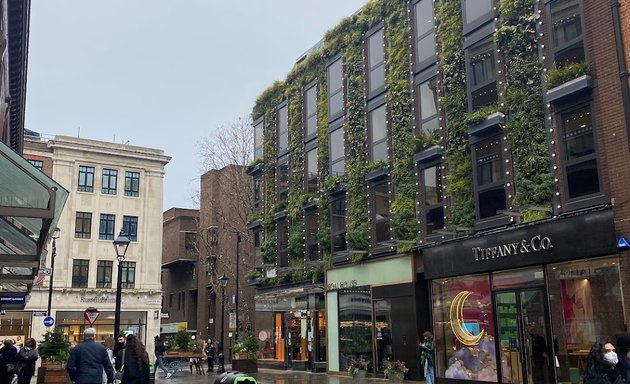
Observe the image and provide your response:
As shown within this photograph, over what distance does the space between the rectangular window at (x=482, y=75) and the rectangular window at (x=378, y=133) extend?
522 centimetres

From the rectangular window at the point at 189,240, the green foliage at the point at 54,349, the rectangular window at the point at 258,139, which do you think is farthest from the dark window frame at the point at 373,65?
the rectangular window at the point at 189,240

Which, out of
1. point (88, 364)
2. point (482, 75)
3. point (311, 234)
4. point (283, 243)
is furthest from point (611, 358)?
point (283, 243)

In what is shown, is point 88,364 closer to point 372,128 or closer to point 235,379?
point 235,379

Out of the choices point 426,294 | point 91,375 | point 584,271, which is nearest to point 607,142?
point 584,271

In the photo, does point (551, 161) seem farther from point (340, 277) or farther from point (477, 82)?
point (340, 277)

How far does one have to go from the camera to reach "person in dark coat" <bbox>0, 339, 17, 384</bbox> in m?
16.1

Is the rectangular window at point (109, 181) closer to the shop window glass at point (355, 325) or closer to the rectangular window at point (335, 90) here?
the rectangular window at point (335, 90)

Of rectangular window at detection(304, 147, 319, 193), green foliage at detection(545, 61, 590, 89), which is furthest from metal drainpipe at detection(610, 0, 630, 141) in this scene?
rectangular window at detection(304, 147, 319, 193)

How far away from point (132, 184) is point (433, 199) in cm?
3297

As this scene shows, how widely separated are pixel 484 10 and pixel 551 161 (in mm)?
5979

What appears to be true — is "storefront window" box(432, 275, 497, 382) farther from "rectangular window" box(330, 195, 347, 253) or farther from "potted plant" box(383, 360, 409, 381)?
"rectangular window" box(330, 195, 347, 253)

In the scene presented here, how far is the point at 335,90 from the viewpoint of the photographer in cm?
2948

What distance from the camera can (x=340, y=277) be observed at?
2716cm

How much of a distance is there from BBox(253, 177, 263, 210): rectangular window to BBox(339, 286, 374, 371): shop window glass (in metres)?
10.7
